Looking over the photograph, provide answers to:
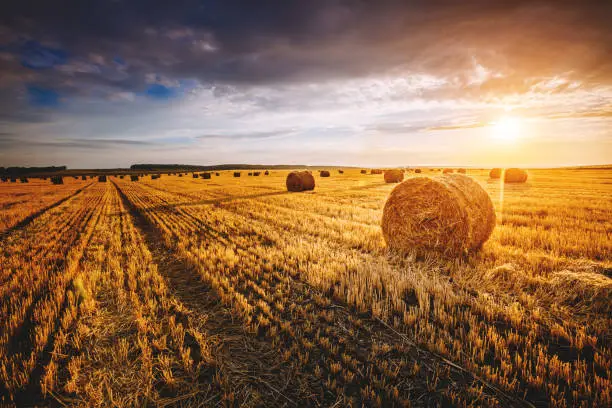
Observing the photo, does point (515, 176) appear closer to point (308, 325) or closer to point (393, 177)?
point (393, 177)

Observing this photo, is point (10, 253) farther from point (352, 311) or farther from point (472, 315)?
point (472, 315)

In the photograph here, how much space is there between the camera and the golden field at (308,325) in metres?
2.91

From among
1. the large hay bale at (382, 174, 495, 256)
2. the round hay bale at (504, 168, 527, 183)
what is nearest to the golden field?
the large hay bale at (382, 174, 495, 256)

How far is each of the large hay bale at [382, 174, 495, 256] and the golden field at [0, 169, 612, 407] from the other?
61 cm

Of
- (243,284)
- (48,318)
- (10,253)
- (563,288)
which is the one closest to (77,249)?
(10,253)

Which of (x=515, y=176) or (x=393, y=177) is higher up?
(x=393, y=177)

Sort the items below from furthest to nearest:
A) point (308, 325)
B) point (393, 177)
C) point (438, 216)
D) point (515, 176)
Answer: point (393, 177) < point (515, 176) < point (438, 216) < point (308, 325)

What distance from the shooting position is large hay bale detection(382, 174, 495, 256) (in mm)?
7176

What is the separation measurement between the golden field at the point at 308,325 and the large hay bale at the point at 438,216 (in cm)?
61

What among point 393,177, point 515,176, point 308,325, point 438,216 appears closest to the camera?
point 308,325

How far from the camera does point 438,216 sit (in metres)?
7.47

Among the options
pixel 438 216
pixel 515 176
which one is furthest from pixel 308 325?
pixel 515 176

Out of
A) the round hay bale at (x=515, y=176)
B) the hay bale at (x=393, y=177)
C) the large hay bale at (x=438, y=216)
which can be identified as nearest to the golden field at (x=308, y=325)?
the large hay bale at (x=438, y=216)

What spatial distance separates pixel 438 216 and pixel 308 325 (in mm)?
5071
